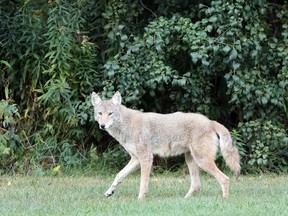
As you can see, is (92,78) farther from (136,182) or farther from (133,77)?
(136,182)

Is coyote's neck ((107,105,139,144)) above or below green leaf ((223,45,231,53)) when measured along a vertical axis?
below

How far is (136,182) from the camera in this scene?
13.6 meters

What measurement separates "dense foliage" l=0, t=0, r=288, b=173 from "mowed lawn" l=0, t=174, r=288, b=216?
104 centimetres

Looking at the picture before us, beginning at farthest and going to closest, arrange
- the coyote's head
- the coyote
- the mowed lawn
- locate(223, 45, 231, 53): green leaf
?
locate(223, 45, 231, 53): green leaf
the coyote's head
the coyote
the mowed lawn

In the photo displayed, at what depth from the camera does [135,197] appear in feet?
37.9

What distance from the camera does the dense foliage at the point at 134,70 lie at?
14.6 meters

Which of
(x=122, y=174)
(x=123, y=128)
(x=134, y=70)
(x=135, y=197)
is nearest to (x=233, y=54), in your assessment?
(x=134, y=70)

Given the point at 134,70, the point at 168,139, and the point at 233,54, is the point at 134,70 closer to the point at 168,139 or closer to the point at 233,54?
the point at 233,54

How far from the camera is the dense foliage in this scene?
14602 mm

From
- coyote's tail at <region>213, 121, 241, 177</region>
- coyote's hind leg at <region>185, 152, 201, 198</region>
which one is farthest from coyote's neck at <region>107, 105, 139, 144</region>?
coyote's tail at <region>213, 121, 241, 177</region>

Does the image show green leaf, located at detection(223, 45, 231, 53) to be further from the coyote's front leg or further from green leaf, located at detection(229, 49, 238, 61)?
the coyote's front leg

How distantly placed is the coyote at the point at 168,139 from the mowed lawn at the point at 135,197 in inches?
14.0

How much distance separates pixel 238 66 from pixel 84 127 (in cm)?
321

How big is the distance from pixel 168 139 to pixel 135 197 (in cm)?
92
